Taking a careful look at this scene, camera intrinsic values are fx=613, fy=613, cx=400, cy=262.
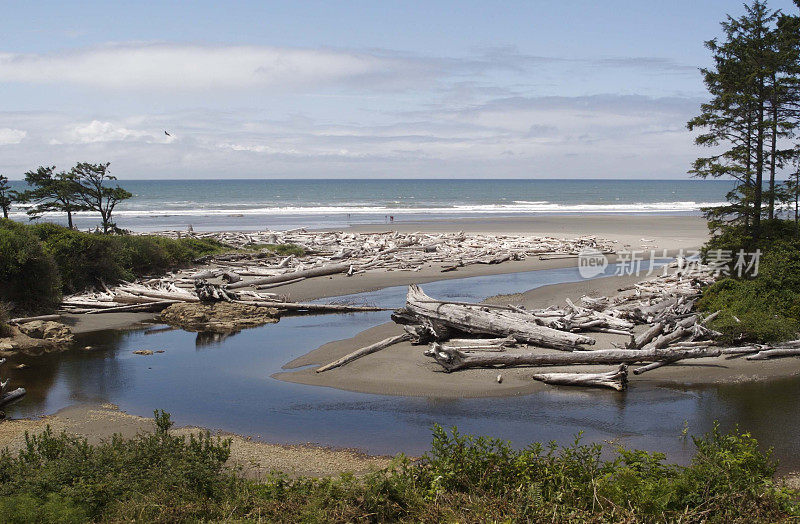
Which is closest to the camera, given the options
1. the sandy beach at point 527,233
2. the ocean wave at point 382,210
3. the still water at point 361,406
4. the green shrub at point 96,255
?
the still water at point 361,406

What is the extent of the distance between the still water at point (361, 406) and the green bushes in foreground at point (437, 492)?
9.32ft

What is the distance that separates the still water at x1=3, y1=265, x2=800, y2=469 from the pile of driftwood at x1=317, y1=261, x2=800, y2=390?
1.11 meters

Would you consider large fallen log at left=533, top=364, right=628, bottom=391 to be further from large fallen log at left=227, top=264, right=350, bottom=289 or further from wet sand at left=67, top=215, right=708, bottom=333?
large fallen log at left=227, top=264, right=350, bottom=289

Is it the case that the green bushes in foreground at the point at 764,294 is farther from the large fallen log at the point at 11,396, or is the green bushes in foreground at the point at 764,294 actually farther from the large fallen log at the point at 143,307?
the large fallen log at the point at 143,307

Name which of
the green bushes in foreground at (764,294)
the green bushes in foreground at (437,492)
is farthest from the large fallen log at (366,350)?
the green bushes in foreground at (764,294)

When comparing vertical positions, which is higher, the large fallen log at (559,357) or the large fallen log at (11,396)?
the large fallen log at (559,357)

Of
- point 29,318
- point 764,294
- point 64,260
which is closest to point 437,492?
point 764,294

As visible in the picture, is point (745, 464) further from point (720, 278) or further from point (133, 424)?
point (720, 278)

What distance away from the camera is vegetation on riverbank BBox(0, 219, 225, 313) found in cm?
1938

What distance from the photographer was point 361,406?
1223 centimetres

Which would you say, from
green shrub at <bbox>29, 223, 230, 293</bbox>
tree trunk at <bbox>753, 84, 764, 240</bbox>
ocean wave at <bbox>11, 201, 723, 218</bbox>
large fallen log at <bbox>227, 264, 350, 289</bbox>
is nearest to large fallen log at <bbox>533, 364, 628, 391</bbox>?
tree trunk at <bbox>753, 84, 764, 240</bbox>

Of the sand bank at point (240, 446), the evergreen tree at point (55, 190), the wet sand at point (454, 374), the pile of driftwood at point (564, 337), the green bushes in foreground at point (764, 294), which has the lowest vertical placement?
the sand bank at point (240, 446)

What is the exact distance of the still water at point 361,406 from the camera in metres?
10.4

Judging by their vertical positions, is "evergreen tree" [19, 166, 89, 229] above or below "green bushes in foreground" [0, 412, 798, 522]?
above
